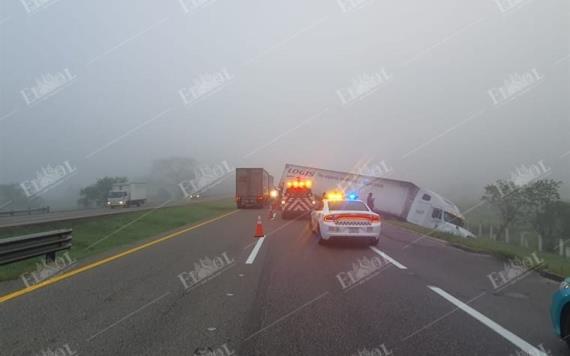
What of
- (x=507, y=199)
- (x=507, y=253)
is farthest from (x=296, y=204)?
(x=507, y=199)

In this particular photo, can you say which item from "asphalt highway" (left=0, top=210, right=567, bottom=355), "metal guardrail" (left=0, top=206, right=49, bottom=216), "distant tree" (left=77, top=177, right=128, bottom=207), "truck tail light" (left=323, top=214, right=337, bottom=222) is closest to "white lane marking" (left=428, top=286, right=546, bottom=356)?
"asphalt highway" (left=0, top=210, right=567, bottom=355)

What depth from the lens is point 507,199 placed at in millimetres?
74625

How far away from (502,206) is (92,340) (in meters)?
82.0

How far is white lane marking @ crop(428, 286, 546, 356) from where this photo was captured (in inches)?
180

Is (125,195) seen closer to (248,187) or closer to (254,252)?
(248,187)

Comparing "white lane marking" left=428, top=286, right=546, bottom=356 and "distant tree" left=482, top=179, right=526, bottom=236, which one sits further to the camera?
"distant tree" left=482, top=179, right=526, bottom=236

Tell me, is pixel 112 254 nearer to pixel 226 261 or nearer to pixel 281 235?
pixel 226 261

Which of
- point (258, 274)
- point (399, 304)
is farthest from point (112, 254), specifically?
point (399, 304)

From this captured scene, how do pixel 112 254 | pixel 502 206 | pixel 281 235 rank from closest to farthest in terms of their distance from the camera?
pixel 112 254
pixel 281 235
pixel 502 206

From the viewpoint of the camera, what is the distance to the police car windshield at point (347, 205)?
531 inches

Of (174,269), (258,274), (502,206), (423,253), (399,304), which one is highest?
(174,269)

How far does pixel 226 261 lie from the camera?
10125mm

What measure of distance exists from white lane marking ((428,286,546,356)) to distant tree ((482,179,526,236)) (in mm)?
72480

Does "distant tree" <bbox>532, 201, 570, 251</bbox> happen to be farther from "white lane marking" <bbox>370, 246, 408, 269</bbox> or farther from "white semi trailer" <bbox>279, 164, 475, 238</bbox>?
"white lane marking" <bbox>370, 246, 408, 269</bbox>
